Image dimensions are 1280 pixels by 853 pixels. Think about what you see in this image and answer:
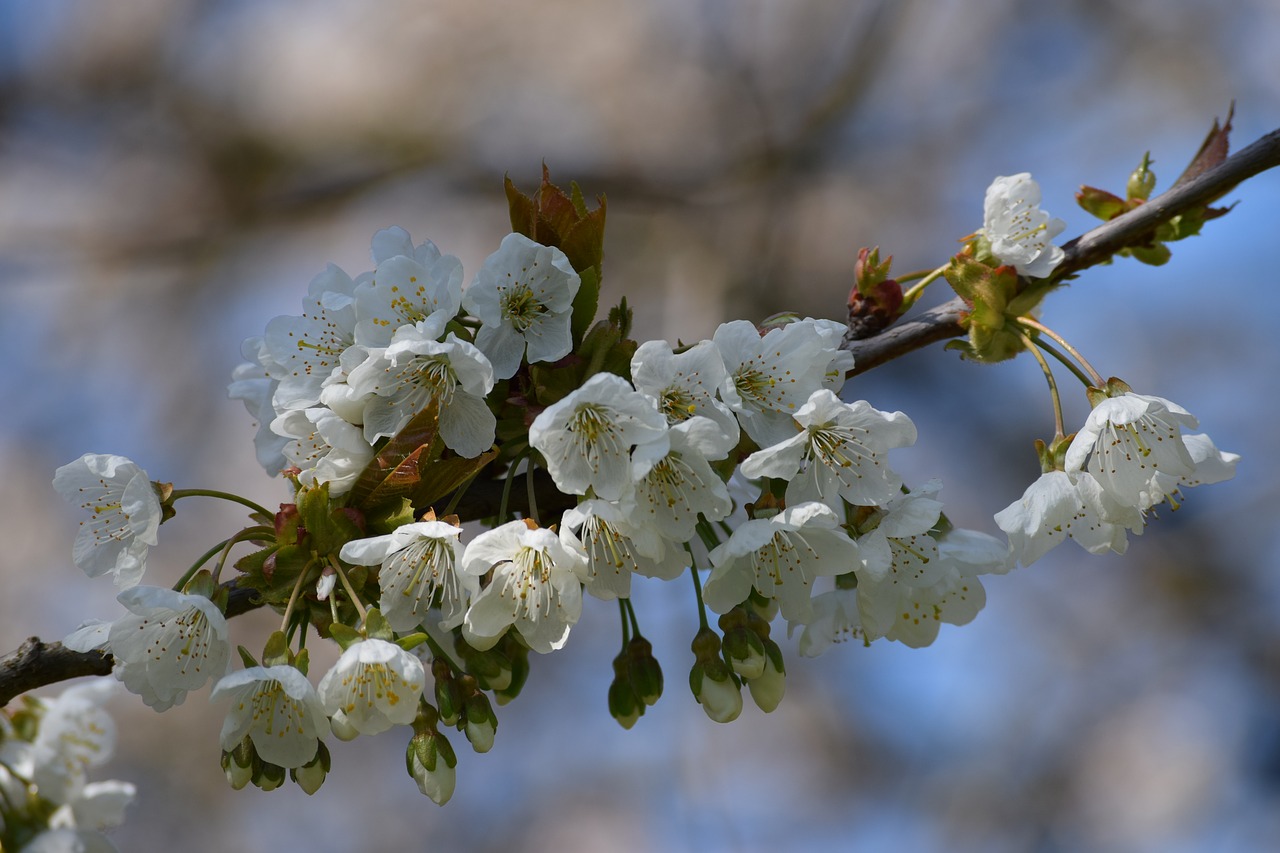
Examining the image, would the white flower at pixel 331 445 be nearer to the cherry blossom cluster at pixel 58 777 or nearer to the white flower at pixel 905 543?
the white flower at pixel 905 543

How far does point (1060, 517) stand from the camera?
85cm

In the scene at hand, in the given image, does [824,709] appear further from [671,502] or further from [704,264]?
[671,502]

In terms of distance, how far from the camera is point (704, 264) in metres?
4.48

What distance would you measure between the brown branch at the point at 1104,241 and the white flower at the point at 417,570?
0.39 m

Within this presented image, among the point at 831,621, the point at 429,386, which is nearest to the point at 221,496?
the point at 429,386

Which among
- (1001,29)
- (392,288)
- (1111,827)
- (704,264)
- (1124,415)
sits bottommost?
(1111,827)

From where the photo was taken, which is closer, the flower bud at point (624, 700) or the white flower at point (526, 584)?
the white flower at point (526, 584)

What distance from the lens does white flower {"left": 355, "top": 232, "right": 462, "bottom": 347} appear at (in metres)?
0.78

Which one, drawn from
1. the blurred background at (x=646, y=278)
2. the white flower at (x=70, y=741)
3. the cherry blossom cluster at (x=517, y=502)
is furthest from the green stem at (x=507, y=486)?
the blurred background at (x=646, y=278)

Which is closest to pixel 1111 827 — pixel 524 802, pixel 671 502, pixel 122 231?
pixel 524 802

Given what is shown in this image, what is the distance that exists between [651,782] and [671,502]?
3.33 meters

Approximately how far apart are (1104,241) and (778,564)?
1.57 ft

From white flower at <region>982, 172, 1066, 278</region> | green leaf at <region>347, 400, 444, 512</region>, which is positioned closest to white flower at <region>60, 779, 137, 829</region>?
green leaf at <region>347, 400, 444, 512</region>

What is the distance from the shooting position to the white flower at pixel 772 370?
0.78 metres
